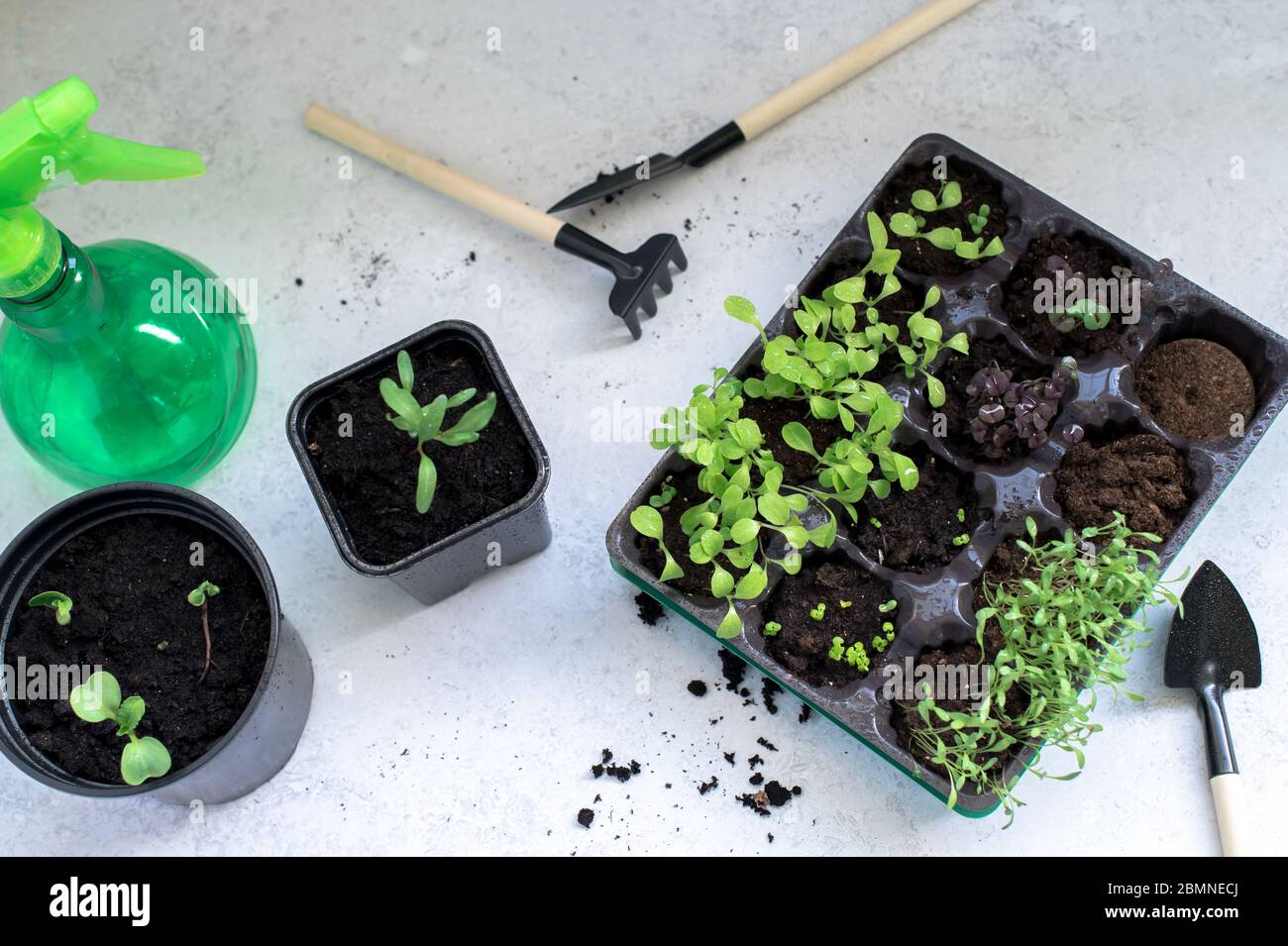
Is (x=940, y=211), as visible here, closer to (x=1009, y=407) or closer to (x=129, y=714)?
(x=1009, y=407)

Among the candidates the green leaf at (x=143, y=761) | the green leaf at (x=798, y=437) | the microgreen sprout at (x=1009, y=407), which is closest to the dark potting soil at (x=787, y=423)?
the green leaf at (x=798, y=437)

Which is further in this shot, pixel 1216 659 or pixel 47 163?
pixel 1216 659

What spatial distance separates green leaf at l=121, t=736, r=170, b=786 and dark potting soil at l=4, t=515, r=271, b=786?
0.20 ft

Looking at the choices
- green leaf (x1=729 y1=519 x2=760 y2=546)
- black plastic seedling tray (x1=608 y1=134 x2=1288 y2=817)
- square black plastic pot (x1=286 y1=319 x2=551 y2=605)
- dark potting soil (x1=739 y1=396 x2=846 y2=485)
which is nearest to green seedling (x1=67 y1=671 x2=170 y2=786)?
square black plastic pot (x1=286 y1=319 x2=551 y2=605)

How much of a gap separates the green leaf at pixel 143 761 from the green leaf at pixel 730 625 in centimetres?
58

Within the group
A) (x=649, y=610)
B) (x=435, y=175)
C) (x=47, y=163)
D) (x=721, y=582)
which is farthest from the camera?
(x=435, y=175)

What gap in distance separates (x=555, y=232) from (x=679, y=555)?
0.46m

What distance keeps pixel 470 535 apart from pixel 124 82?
0.91 metres

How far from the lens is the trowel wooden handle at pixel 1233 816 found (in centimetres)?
138

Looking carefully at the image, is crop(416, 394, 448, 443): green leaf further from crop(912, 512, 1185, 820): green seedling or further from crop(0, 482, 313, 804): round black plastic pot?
crop(912, 512, 1185, 820): green seedling

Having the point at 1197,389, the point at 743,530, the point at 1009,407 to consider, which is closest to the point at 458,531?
the point at 743,530

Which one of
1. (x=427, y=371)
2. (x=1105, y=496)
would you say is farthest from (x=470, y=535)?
(x=1105, y=496)

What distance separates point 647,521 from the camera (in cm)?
131

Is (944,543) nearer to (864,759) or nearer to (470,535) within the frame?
(864,759)
